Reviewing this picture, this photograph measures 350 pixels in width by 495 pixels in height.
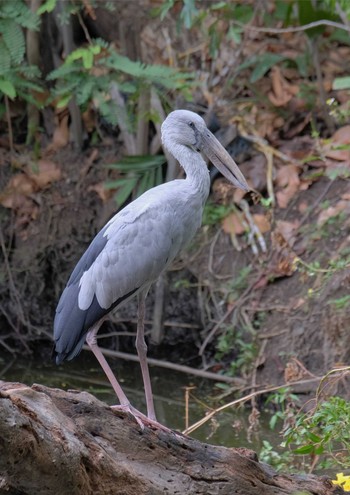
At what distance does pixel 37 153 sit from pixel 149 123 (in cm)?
128

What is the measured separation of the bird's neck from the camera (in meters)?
5.62

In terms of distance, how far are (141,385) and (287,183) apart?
7.76ft

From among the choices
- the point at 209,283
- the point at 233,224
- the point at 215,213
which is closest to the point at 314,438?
the point at 209,283

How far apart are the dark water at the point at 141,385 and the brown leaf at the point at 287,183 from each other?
73.3 inches

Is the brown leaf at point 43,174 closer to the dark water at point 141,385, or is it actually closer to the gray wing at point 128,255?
the dark water at point 141,385

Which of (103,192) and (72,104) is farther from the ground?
(72,104)

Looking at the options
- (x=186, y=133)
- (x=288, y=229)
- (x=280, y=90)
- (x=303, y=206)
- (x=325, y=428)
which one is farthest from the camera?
(x=280, y=90)

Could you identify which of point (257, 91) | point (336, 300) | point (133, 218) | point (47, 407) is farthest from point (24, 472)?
point (257, 91)

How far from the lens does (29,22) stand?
28.7 feet

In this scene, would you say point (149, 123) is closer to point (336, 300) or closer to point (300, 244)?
point (300, 244)

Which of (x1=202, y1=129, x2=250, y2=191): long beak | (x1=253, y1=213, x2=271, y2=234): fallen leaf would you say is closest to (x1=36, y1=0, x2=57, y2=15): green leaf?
(x1=253, y1=213, x2=271, y2=234): fallen leaf

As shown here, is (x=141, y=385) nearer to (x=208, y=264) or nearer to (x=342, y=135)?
(x=208, y=264)

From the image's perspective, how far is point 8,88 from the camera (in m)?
8.50

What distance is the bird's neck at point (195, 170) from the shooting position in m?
5.62
